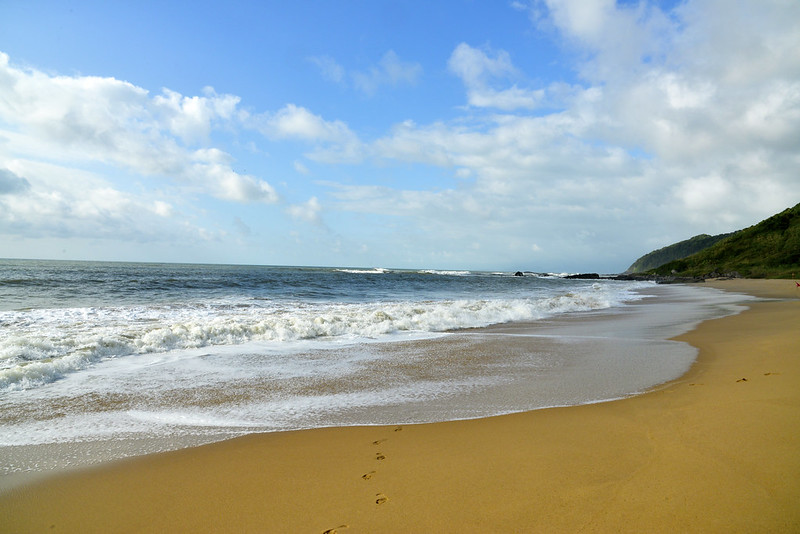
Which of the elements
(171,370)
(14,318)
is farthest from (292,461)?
(14,318)

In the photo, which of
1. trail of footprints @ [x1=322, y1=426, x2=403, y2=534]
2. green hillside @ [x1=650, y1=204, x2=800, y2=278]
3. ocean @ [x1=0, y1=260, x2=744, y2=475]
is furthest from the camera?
green hillside @ [x1=650, y1=204, x2=800, y2=278]

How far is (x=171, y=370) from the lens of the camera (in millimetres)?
7211

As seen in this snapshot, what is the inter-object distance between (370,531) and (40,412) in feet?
Answer: 16.3

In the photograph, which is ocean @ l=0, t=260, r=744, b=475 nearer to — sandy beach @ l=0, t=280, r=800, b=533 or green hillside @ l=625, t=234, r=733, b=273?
sandy beach @ l=0, t=280, r=800, b=533

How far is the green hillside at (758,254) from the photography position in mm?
48938

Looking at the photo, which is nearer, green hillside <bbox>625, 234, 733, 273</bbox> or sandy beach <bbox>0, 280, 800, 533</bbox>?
sandy beach <bbox>0, 280, 800, 533</bbox>

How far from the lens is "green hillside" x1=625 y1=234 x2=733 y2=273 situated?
4569 inches

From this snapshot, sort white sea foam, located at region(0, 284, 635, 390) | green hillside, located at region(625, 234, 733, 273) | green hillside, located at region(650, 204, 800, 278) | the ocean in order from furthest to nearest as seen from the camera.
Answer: green hillside, located at region(625, 234, 733, 273), green hillside, located at region(650, 204, 800, 278), white sea foam, located at region(0, 284, 635, 390), the ocean

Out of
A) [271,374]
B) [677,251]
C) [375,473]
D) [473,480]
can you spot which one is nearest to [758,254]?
[271,374]

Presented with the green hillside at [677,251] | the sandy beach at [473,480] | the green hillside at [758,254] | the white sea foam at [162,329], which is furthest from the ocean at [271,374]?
the green hillside at [677,251]

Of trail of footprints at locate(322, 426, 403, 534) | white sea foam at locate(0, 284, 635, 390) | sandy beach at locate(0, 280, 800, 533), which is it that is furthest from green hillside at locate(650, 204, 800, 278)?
trail of footprints at locate(322, 426, 403, 534)

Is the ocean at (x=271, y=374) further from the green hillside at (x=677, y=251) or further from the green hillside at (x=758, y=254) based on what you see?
the green hillside at (x=677, y=251)

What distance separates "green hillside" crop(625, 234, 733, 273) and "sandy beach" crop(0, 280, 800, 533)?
13052 cm

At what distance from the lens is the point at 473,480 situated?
315 centimetres
